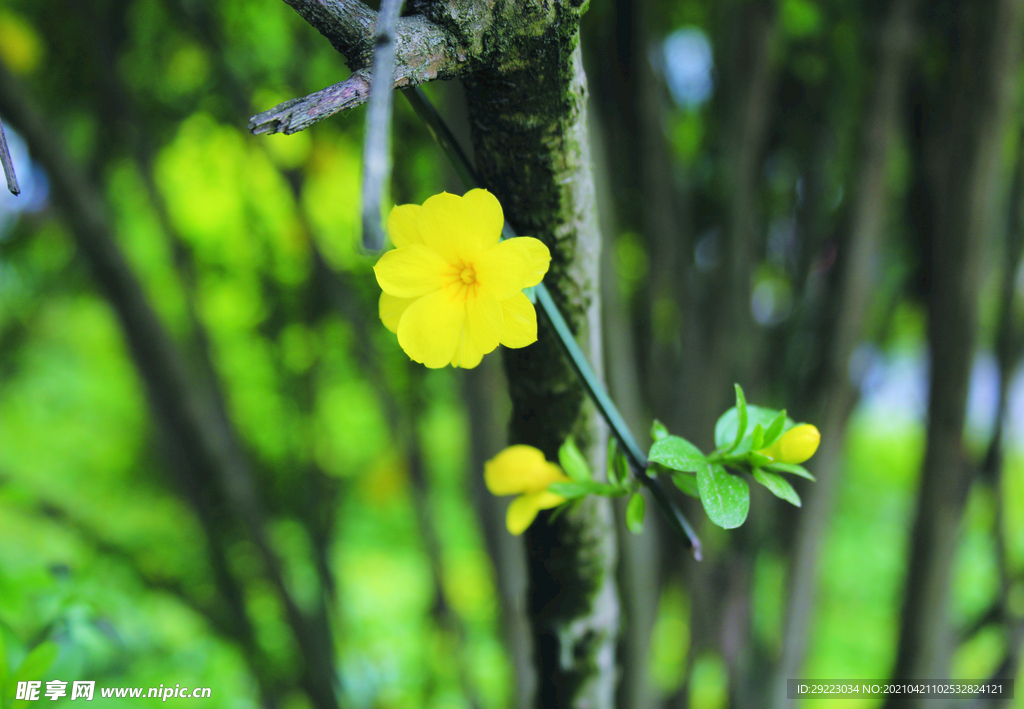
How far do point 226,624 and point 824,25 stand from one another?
5.12ft

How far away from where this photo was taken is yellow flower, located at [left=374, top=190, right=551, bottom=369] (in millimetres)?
257

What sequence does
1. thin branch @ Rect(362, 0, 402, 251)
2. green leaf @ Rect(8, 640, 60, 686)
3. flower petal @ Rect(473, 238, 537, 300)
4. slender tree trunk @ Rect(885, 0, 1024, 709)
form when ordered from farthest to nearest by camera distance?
slender tree trunk @ Rect(885, 0, 1024, 709), green leaf @ Rect(8, 640, 60, 686), flower petal @ Rect(473, 238, 537, 300), thin branch @ Rect(362, 0, 402, 251)

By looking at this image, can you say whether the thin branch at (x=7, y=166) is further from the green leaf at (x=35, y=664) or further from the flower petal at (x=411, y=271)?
the green leaf at (x=35, y=664)

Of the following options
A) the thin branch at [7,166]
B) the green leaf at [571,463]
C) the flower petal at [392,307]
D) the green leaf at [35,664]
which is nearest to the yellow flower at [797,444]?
the green leaf at [571,463]

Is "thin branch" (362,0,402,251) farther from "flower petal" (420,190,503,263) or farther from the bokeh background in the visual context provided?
the bokeh background

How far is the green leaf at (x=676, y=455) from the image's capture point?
10.9 inches

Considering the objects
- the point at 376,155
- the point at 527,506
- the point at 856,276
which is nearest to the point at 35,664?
the point at 527,506

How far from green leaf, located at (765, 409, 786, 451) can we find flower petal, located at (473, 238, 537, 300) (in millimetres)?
155

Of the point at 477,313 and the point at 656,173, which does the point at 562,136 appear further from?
the point at 656,173

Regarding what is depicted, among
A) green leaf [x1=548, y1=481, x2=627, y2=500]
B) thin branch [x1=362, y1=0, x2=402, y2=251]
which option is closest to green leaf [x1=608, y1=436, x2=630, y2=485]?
green leaf [x1=548, y1=481, x2=627, y2=500]

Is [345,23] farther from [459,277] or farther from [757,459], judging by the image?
[757,459]

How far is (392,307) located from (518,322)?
7cm

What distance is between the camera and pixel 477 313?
0.89 feet

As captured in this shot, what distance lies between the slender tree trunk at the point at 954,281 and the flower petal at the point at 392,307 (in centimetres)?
80
